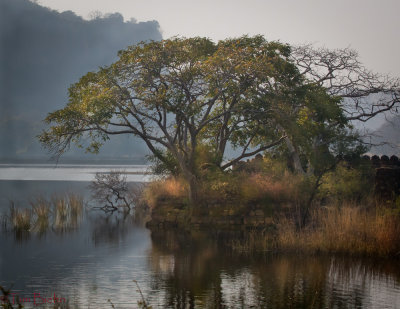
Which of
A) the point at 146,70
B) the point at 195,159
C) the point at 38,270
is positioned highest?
the point at 146,70

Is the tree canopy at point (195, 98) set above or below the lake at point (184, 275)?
above

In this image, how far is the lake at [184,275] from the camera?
492 inches

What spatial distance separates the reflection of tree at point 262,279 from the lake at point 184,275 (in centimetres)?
2

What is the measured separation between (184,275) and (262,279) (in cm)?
207

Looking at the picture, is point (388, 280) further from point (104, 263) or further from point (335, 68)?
point (335, 68)

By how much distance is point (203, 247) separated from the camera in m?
20.2

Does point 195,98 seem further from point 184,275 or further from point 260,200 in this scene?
point 184,275

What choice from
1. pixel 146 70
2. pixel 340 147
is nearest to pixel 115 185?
pixel 146 70

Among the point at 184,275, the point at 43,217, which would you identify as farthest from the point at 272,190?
the point at 184,275

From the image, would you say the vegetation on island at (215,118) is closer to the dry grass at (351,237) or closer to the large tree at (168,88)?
the large tree at (168,88)

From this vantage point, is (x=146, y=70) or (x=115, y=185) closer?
(x=146, y=70)

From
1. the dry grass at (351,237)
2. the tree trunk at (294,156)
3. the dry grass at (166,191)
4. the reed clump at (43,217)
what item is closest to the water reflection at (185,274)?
the dry grass at (351,237)

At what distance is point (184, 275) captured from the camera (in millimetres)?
15359

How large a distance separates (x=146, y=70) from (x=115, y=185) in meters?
10.5
